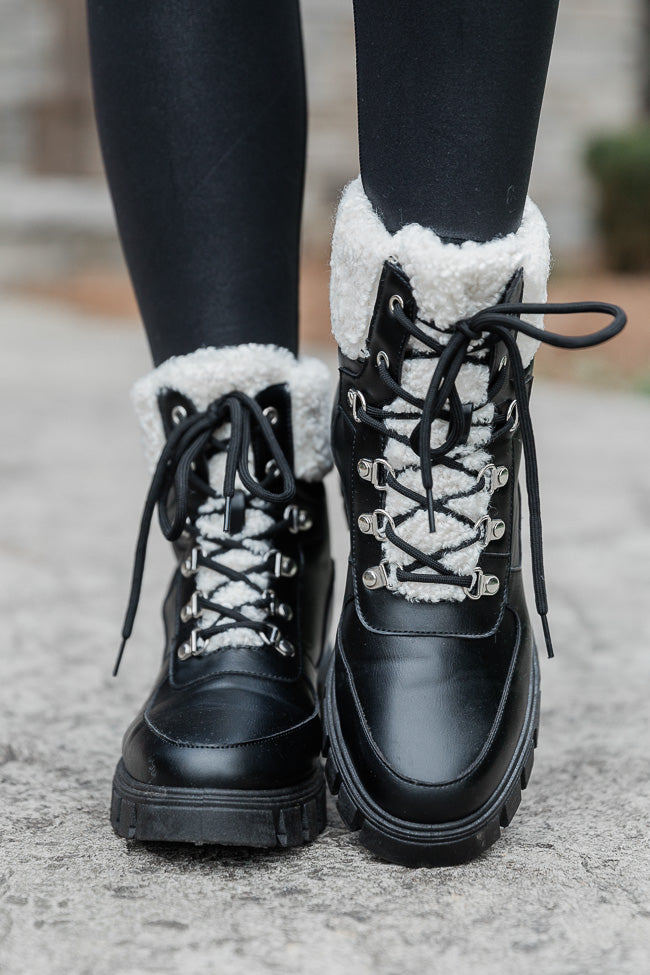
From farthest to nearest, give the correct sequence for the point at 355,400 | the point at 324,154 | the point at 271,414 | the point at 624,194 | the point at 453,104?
the point at 324,154, the point at 624,194, the point at 271,414, the point at 355,400, the point at 453,104

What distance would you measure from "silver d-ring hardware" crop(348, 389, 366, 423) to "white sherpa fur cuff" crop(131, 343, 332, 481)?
11 cm

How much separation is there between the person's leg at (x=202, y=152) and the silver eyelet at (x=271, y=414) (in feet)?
0.21

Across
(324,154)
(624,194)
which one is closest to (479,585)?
(624,194)

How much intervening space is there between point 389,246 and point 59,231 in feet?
15.5

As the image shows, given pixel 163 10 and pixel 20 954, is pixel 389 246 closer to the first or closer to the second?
pixel 163 10

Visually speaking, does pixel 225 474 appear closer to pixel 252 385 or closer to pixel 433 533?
pixel 252 385

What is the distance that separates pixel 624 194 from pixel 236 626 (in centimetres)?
540

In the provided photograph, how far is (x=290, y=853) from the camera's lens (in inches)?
29.9

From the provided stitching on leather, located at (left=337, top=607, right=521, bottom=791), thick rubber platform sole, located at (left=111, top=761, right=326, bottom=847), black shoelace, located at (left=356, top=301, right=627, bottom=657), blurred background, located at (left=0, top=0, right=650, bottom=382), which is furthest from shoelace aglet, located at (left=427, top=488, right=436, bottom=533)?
blurred background, located at (left=0, top=0, right=650, bottom=382)

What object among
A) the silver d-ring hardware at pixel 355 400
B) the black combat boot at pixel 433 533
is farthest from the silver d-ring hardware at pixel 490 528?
the silver d-ring hardware at pixel 355 400

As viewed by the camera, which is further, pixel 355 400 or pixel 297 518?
pixel 297 518

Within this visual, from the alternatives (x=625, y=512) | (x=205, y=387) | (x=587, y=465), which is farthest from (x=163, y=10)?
(x=587, y=465)

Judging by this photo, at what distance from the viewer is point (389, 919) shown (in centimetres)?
67

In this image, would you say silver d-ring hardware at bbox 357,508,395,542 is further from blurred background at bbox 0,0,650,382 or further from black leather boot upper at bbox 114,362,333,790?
blurred background at bbox 0,0,650,382
